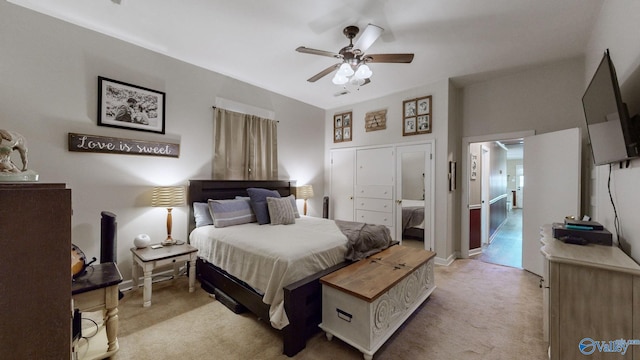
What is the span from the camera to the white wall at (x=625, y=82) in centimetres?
152

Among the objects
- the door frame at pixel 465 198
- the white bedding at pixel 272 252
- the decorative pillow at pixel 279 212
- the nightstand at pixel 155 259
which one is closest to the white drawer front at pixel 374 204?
the door frame at pixel 465 198

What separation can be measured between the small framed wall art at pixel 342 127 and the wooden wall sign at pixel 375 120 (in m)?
0.39


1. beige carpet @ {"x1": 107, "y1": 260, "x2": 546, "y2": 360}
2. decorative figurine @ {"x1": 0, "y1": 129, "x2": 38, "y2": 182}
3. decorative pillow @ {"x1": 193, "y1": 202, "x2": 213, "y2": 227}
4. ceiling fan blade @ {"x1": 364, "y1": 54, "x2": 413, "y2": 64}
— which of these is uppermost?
ceiling fan blade @ {"x1": 364, "y1": 54, "x2": 413, "y2": 64}

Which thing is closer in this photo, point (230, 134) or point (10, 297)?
point (10, 297)

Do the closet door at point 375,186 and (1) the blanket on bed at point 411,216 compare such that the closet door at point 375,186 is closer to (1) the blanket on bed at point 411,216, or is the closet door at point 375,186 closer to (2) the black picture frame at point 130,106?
(1) the blanket on bed at point 411,216

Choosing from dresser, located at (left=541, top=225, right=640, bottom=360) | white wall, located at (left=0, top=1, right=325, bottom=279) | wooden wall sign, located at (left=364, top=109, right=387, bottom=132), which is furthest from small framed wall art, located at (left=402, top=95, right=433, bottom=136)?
white wall, located at (left=0, top=1, right=325, bottom=279)

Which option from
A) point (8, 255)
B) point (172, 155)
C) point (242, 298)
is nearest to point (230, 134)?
point (172, 155)

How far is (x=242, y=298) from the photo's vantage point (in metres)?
2.30

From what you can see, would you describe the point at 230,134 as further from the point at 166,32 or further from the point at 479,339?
the point at 479,339

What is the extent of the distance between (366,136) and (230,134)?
2507mm

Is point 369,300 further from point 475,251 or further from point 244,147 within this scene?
point 475,251

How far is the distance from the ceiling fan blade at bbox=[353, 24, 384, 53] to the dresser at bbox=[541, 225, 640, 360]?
81.9 inches

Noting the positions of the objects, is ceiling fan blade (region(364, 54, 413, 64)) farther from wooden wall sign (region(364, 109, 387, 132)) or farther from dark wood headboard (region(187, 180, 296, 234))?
dark wood headboard (region(187, 180, 296, 234))

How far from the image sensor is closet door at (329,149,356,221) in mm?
4984
